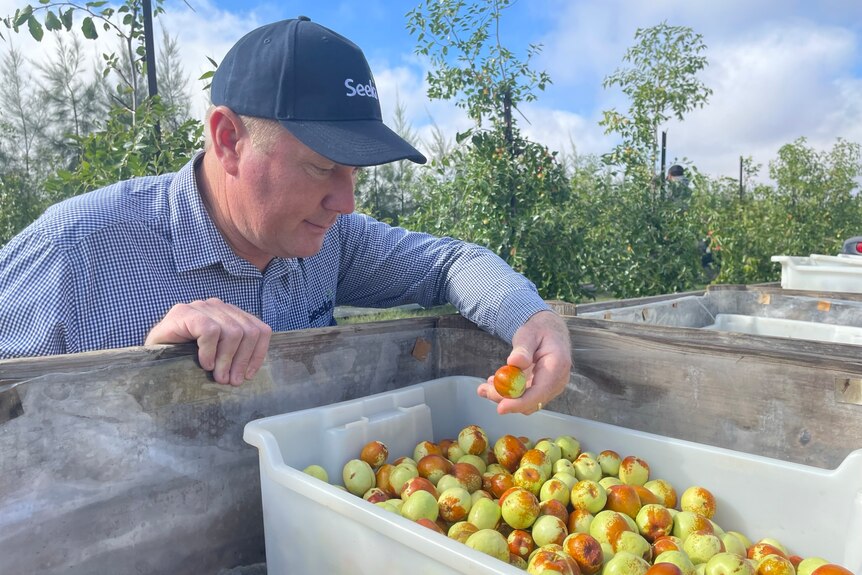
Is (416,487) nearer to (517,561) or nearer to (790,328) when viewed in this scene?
(517,561)

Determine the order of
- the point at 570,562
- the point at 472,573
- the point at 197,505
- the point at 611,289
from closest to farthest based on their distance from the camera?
the point at 472,573 < the point at 570,562 < the point at 197,505 < the point at 611,289

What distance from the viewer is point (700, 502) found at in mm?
1167

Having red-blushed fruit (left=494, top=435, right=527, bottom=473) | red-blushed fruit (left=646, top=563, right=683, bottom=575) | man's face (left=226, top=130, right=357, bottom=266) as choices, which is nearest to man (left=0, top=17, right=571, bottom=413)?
man's face (left=226, top=130, right=357, bottom=266)

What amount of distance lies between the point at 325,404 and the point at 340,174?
0.50 metres

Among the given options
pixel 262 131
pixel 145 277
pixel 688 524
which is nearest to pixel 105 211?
pixel 145 277

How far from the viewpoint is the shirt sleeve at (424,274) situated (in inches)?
63.8

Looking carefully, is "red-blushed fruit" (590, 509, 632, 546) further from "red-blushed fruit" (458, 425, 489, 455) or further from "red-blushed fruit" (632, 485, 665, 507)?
"red-blushed fruit" (458, 425, 489, 455)

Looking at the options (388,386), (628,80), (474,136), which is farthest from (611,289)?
(388,386)

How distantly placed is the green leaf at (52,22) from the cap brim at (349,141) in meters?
2.90

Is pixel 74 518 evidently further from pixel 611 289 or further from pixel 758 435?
pixel 611 289

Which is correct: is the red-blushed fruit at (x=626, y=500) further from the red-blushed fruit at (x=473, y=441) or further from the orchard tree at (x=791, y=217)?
the orchard tree at (x=791, y=217)

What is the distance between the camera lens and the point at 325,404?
1406mm

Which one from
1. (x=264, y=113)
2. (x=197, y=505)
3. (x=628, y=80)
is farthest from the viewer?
(x=628, y=80)

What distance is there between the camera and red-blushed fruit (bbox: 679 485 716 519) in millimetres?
1165
